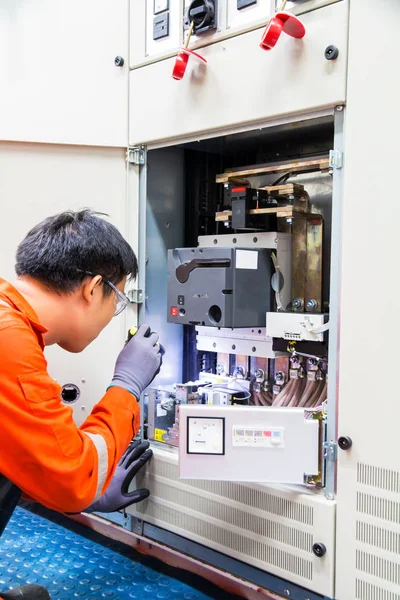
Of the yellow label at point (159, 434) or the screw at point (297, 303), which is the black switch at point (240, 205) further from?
the yellow label at point (159, 434)

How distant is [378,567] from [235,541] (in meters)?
0.47

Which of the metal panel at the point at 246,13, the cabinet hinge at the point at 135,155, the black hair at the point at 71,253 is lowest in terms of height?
the black hair at the point at 71,253

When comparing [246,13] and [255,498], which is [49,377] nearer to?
[255,498]

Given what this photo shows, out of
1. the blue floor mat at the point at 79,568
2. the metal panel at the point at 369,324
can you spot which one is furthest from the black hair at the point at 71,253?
the blue floor mat at the point at 79,568

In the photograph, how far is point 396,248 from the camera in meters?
1.48

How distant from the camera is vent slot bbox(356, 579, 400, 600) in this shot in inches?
58.9

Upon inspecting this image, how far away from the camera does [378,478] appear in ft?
5.00

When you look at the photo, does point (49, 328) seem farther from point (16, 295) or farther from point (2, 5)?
point (2, 5)

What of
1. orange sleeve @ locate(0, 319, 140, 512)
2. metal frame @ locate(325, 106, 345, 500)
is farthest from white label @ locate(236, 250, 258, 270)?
orange sleeve @ locate(0, 319, 140, 512)

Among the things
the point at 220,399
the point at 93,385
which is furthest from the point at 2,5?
the point at 220,399

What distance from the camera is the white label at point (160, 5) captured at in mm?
2000

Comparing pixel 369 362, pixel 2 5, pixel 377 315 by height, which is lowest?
pixel 369 362

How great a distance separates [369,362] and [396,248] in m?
0.31

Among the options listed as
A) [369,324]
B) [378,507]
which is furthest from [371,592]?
[369,324]
